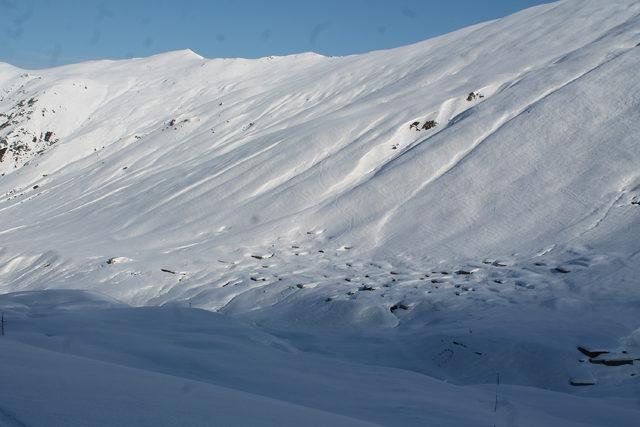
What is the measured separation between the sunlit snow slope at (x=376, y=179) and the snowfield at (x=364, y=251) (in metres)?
0.09

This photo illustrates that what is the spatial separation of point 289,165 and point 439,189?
622 cm

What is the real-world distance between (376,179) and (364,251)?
356 cm

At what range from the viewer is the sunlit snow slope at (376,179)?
13.2 meters

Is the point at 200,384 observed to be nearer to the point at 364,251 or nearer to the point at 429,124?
the point at 364,251

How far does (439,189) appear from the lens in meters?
15.5

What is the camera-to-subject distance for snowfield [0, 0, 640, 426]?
178 inches

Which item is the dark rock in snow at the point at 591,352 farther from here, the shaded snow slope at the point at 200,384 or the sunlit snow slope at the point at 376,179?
the sunlit snow slope at the point at 376,179

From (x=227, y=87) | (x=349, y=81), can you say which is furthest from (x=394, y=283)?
(x=227, y=87)

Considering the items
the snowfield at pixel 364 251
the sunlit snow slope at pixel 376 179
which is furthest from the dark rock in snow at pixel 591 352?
the sunlit snow slope at pixel 376 179

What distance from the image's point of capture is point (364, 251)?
14.0 meters

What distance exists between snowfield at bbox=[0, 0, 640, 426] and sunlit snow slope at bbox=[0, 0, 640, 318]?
0.31 ft

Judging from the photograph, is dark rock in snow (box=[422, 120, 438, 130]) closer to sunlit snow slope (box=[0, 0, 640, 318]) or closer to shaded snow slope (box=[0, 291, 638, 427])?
sunlit snow slope (box=[0, 0, 640, 318])

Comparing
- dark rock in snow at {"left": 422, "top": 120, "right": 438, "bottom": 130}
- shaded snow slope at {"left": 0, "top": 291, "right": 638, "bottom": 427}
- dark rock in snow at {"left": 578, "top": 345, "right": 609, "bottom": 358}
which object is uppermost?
dark rock in snow at {"left": 422, "top": 120, "right": 438, "bottom": 130}

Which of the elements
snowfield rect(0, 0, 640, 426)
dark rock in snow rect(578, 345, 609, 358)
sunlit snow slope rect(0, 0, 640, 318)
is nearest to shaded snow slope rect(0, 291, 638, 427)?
snowfield rect(0, 0, 640, 426)
